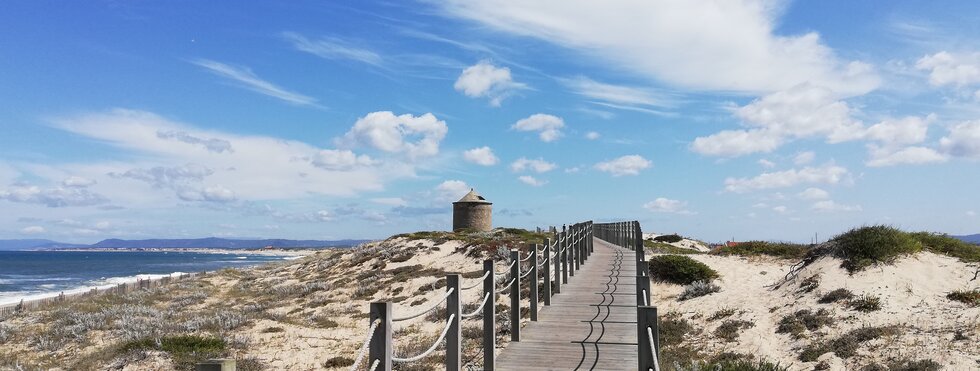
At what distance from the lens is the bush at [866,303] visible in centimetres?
1407

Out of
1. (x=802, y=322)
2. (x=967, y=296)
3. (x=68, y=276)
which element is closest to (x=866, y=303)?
(x=802, y=322)

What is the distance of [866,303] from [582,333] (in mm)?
7971

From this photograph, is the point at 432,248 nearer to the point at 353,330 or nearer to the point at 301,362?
the point at 353,330

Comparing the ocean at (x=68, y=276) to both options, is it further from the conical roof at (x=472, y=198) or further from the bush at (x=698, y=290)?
the bush at (x=698, y=290)

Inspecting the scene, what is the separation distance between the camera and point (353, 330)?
65.0ft

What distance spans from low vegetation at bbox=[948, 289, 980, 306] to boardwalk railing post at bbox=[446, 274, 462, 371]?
1190 centimetres

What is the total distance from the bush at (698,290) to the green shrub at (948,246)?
575 cm

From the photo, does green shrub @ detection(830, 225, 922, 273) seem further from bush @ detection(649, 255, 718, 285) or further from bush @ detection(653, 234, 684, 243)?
bush @ detection(653, 234, 684, 243)

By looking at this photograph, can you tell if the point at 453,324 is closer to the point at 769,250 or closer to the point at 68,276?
the point at 769,250

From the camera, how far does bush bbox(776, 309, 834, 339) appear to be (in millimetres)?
13820

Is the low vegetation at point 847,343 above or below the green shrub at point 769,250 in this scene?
below

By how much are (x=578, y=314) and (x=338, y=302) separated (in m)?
17.4

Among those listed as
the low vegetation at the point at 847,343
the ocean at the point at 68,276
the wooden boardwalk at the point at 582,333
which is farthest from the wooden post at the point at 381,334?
the ocean at the point at 68,276

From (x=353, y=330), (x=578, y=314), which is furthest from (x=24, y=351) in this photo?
(x=578, y=314)
